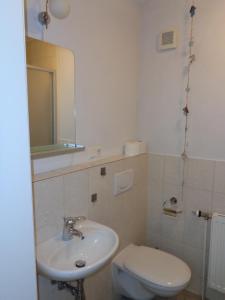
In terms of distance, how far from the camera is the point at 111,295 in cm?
193

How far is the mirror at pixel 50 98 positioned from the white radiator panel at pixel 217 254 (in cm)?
122

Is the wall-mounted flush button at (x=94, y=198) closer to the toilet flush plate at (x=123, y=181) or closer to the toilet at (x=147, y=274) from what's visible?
the toilet flush plate at (x=123, y=181)

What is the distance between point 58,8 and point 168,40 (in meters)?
1.05

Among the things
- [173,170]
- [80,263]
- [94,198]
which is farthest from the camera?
[173,170]

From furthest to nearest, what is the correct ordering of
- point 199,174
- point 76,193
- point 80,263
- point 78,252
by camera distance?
point 199,174 < point 76,193 < point 78,252 < point 80,263

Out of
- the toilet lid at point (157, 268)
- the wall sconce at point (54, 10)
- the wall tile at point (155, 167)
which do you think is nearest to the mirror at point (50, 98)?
the wall sconce at point (54, 10)

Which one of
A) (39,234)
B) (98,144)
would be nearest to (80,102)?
(98,144)

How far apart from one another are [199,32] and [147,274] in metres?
1.86

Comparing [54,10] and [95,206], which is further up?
[54,10]

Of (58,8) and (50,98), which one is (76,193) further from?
(58,8)

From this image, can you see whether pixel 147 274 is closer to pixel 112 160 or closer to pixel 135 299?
pixel 135 299

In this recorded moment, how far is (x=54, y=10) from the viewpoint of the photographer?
4.30 ft

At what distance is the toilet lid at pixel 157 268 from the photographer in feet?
5.31

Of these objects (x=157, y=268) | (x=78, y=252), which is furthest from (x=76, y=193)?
(x=157, y=268)
